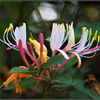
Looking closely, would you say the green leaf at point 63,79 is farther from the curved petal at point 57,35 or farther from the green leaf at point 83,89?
the green leaf at point 83,89

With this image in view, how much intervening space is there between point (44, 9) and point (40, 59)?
0.99 meters

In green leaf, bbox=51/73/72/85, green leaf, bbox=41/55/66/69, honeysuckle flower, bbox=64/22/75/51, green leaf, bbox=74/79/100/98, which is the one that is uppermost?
honeysuckle flower, bbox=64/22/75/51

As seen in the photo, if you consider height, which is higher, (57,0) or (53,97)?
(57,0)

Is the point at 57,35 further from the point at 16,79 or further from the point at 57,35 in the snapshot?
the point at 16,79

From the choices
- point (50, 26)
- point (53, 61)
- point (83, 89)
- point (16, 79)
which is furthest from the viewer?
Answer: point (50, 26)

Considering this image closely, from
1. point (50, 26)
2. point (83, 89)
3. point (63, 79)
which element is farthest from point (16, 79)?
point (50, 26)

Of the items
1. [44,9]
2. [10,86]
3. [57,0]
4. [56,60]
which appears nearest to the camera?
[56,60]

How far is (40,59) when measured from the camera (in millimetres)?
692

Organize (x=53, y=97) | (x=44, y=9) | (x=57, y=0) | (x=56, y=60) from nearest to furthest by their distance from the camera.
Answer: (x=56, y=60) < (x=53, y=97) < (x=57, y=0) < (x=44, y=9)

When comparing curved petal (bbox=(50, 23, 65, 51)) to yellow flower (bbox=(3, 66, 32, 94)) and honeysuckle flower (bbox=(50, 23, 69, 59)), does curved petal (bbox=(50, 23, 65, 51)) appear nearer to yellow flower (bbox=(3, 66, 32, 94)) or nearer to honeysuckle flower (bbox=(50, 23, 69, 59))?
honeysuckle flower (bbox=(50, 23, 69, 59))

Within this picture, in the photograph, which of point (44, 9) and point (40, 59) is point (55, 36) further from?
point (44, 9)

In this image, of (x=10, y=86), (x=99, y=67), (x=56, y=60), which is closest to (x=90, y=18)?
(x=99, y=67)

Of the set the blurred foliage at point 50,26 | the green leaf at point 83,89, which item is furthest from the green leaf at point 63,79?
the green leaf at point 83,89

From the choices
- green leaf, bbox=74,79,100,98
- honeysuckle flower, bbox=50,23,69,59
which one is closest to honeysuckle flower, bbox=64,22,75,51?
honeysuckle flower, bbox=50,23,69,59
